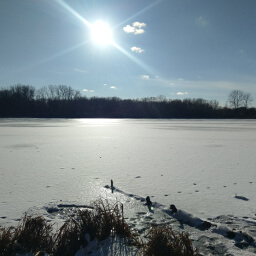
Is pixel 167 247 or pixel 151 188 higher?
pixel 167 247

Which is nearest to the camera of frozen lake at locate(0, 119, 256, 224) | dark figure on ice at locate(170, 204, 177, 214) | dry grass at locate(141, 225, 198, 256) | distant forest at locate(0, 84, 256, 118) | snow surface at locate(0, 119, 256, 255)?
dry grass at locate(141, 225, 198, 256)

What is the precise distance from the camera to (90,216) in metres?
2.79

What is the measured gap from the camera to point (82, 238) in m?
2.55

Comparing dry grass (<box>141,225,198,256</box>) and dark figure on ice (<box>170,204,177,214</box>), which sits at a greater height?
dry grass (<box>141,225,198,256</box>)

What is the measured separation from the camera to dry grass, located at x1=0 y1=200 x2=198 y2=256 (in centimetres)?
225

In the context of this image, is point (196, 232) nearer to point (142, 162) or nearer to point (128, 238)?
point (128, 238)

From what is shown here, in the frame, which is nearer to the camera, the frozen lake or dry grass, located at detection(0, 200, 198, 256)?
dry grass, located at detection(0, 200, 198, 256)

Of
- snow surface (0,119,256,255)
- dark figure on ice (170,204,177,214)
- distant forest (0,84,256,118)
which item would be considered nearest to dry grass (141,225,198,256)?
snow surface (0,119,256,255)

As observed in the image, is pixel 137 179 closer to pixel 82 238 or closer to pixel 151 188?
pixel 151 188

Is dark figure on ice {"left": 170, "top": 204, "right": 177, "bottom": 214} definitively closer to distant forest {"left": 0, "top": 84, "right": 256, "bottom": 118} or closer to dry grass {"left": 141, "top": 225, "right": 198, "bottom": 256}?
dry grass {"left": 141, "top": 225, "right": 198, "bottom": 256}

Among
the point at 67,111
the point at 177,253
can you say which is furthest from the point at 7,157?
the point at 67,111

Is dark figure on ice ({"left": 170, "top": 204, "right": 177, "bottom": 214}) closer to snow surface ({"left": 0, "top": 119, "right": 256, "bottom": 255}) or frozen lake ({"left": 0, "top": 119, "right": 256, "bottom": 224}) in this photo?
snow surface ({"left": 0, "top": 119, "right": 256, "bottom": 255})

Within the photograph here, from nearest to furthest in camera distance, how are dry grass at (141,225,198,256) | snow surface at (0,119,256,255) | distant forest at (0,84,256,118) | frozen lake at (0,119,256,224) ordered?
dry grass at (141,225,198,256), snow surface at (0,119,256,255), frozen lake at (0,119,256,224), distant forest at (0,84,256,118)

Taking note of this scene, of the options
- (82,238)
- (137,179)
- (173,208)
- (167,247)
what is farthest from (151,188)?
(167,247)
